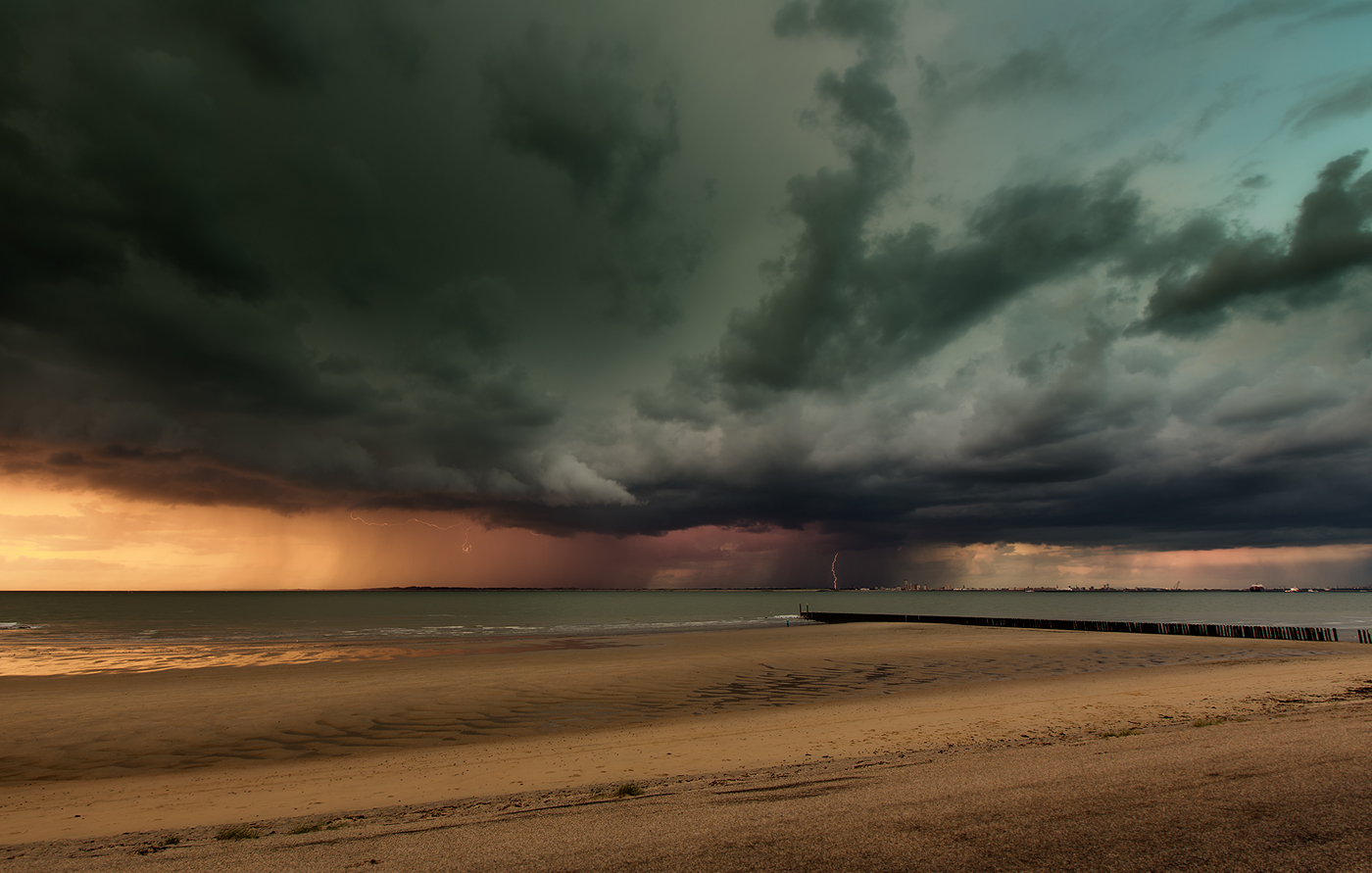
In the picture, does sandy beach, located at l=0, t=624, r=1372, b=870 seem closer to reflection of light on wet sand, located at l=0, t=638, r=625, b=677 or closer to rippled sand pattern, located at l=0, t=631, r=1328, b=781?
rippled sand pattern, located at l=0, t=631, r=1328, b=781

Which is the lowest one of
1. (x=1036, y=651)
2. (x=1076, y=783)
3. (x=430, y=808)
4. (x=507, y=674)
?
(x=1036, y=651)

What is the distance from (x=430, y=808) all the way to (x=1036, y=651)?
39.7 meters

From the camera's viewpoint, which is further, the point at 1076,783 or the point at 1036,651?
the point at 1036,651

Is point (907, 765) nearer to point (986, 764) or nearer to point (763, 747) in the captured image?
point (986, 764)

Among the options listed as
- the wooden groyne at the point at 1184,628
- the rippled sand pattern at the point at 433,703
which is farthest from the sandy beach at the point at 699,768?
the wooden groyne at the point at 1184,628

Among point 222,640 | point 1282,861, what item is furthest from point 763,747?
point 222,640

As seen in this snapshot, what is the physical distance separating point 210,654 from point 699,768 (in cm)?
4491

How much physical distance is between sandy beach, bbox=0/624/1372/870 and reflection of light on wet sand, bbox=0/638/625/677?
664 cm

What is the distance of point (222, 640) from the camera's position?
51.8 metres

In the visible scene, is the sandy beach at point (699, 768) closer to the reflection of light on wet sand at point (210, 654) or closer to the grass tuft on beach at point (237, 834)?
the grass tuft on beach at point (237, 834)

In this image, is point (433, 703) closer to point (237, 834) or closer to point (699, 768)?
point (699, 768)

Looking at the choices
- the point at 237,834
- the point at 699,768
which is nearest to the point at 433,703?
the point at 699,768

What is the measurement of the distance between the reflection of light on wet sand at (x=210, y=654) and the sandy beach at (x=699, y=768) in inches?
262

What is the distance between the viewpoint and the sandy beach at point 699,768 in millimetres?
5797
